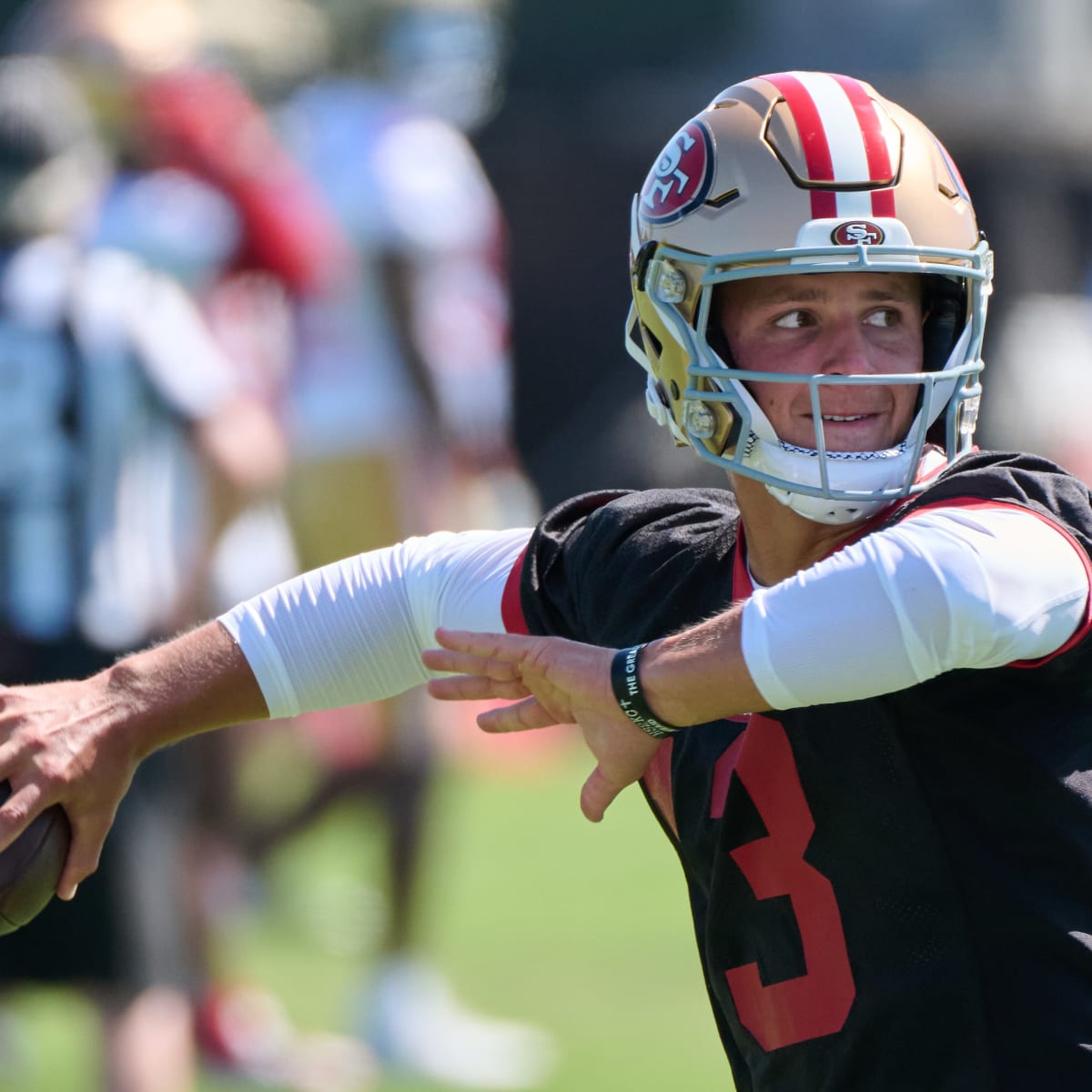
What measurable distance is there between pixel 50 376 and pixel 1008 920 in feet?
10.1

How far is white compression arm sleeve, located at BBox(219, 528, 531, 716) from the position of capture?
2.66 metres

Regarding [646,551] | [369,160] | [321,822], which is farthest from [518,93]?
[646,551]

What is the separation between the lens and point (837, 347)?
7.80 feet

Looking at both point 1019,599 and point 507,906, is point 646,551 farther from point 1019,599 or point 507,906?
point 507,906

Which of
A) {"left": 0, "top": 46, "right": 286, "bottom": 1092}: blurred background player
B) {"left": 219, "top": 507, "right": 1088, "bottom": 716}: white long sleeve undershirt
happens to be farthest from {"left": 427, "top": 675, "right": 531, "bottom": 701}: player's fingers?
{"left": 0, "top": 46, "right": 286, "bottom": 1092}: blurred background player

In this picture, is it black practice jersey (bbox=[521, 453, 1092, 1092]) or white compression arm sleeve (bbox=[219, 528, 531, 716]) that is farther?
white compression arm sleeve (bbox=[219, 528, 531, 716])

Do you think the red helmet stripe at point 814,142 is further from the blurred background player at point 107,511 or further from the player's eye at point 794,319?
the blurred background player at point 107,511

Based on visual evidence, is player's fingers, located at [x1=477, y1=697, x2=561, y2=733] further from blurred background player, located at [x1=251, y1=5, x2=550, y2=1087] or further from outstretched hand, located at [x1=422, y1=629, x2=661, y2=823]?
blurred background player, located at [x1=251, y1=5, x2=550, y2=1087]

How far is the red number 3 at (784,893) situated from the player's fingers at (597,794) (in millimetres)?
201

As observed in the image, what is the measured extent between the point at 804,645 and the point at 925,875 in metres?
0.34

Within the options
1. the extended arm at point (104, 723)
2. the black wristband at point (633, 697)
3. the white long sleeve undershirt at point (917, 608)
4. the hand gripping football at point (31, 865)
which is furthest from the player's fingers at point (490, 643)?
the hand gripping football at point (31, 865)

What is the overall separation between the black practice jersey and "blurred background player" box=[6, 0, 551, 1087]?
9.68 ft

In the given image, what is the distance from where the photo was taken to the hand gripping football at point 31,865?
2.33 meters

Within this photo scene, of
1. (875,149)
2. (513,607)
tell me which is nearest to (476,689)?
(513,607)
